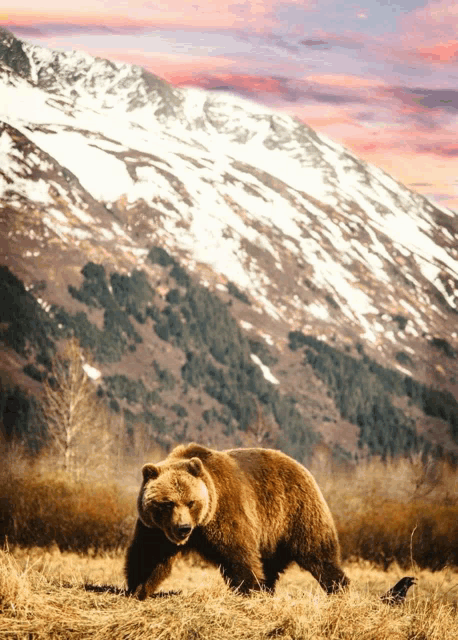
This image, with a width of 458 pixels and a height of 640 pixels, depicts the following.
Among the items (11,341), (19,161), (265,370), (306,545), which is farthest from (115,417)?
(306,545)

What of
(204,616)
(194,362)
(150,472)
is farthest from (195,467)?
(194,362)

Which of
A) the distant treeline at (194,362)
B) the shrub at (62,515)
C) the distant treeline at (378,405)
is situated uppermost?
the shrub at (62,515)

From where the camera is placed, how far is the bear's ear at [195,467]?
329 inches

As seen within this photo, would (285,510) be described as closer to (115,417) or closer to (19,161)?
(115,417)

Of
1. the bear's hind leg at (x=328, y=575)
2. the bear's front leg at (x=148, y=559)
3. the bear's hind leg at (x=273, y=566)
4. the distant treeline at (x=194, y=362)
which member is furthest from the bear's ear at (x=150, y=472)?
the distant treeline at (x=194, y=362)

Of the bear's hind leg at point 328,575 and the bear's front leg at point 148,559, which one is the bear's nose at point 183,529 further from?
the bear's hind leg at point 328,575

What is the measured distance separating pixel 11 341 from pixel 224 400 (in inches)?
1644

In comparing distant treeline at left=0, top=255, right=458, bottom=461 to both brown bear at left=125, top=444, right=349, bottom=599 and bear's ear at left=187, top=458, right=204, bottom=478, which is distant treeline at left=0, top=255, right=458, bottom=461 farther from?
bear's ear at left=187, top=458, right=204, bottom=478

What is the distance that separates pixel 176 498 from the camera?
8047mm

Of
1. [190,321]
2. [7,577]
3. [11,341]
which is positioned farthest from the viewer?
[190,321]

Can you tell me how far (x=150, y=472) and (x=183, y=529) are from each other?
2.34ft

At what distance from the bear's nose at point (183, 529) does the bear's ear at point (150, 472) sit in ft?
2.17

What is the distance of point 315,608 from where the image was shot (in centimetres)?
701

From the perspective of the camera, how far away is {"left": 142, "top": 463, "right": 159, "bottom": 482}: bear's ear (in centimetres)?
823
